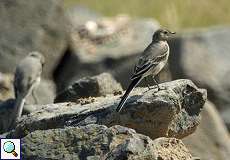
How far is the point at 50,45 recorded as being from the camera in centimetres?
2600

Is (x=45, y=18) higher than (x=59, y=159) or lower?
higher

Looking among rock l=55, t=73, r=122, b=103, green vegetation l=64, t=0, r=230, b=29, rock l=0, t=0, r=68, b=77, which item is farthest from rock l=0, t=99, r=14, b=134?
green vegetation l=64, t=0, r=230, b=29

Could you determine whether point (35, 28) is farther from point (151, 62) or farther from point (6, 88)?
point (151, 62)

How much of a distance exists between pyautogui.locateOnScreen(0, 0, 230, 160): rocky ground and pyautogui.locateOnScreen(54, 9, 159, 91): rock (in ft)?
0.08

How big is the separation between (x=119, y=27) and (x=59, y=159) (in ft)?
49.1

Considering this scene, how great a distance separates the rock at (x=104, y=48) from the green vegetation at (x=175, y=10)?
3.85 metres

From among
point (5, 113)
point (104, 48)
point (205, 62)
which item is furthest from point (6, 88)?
point (205, 62)

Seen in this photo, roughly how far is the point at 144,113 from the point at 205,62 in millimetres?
10723

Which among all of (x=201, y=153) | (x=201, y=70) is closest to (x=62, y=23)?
(x=201, y=70)

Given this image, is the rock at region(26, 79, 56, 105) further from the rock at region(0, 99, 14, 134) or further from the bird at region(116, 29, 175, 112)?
the bird at region(116, 29, 175, 112)

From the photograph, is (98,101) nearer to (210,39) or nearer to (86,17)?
(210,39)

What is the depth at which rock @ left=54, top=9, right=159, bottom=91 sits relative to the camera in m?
25.0

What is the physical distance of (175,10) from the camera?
31.8 m

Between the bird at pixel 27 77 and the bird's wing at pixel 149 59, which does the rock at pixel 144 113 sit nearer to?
the bird's wing at pixel 149 59
